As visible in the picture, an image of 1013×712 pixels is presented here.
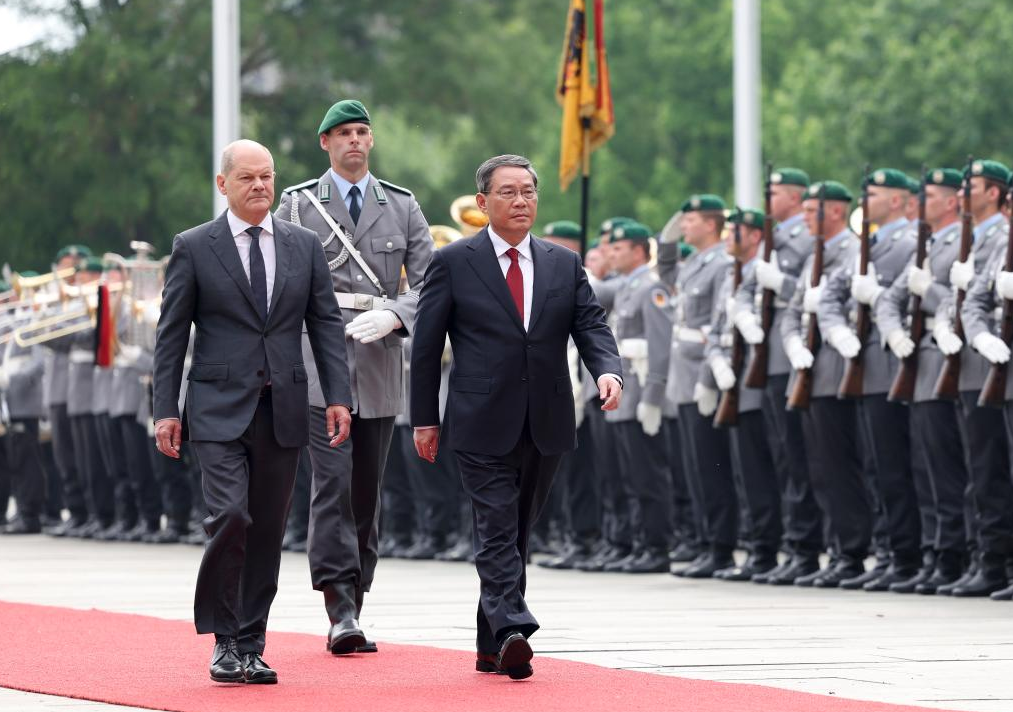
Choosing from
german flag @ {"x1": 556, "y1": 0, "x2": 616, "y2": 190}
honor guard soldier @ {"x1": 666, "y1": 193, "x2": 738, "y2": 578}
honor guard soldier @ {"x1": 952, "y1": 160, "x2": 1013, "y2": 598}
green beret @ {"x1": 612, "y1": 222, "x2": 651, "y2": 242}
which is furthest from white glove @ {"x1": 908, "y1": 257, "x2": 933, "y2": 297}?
german flag @ {"x1": 556, "y1": 0, "x2": 616, "y2": 190}

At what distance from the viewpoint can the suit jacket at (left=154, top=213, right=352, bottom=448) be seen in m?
8.09

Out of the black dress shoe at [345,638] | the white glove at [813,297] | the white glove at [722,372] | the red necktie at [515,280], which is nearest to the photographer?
the red necktie at [515,280]

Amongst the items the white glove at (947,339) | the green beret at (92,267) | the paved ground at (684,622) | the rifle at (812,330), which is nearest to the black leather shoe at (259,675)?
the paved ground at (684,622)

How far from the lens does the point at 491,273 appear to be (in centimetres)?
823

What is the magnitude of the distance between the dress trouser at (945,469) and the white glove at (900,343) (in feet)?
0.94

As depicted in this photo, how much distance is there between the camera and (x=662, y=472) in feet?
45.6

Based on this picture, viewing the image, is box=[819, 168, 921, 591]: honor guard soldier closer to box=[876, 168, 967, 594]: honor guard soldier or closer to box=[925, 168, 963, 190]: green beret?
box=[876, 168, 967, 594]: honor guard soldier

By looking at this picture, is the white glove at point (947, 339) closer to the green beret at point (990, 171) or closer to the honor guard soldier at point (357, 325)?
the green beret at point (990, 171)

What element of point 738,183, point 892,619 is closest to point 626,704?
point 892,619

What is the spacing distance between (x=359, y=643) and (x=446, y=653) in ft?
1.08

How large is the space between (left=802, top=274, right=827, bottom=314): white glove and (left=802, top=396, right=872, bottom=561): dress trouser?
0.48 m

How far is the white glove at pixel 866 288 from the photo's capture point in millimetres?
11820

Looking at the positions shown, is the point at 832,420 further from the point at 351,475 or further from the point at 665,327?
the point at 351,475

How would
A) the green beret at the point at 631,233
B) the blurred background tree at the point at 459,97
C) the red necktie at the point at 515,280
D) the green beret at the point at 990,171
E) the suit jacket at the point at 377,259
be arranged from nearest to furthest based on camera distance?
1. the red necktie at the point at 515,280
2. the suit jacket at the point at 377,259
3. the green beret at the point at 990,171
4. the green beret at the point at 631,233
5. the blurred background tree at the point at 459,97
